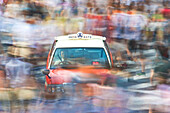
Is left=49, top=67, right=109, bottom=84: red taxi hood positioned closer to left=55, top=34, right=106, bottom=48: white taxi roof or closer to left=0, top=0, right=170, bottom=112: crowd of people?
left=55, top=34, right=106, bottom=48: white taxi roof

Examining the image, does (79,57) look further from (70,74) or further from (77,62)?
(70,74)

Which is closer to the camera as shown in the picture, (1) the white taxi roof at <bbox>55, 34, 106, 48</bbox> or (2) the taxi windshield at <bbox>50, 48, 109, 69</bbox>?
(2) the taxi windshield at <bbox>50, 48, 109, 69</bbox>

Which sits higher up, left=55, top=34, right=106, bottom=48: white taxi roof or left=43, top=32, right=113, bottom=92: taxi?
left=55, top=34, right=106, bottom=48: white taxi roof

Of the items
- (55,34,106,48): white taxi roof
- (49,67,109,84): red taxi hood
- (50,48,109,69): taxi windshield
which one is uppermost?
(55,34,106,48): white taxi roof

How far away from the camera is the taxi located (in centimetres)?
499

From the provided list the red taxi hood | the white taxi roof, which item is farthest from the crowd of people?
the red taxi hood

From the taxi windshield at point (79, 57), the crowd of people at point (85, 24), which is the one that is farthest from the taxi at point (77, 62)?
the crowd of people at point (85, 24)

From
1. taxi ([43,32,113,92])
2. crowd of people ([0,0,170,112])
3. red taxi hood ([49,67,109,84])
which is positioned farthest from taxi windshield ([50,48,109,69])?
crowd of people ([0,0,170,112])

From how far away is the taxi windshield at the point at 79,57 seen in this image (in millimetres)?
5539

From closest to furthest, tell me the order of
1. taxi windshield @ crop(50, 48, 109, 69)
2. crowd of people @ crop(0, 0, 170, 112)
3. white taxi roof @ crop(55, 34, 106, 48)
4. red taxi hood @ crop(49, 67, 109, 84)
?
1. red taxi hood @ crop(49, 67, 109, 84)
2. taxi windshield @ crop(50, 48, 109, 69)
3. white taxi roof @ crop(55, 34, 106, 48)
4. crowd of people @ crop(0, 0, 170, 112)

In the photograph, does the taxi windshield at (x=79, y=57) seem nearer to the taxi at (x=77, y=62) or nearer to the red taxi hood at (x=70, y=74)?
the taxi at (x=77, y=62)

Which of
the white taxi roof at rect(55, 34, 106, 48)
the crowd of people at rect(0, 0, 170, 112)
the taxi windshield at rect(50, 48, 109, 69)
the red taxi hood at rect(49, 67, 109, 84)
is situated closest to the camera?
the red taxi hood at rect(49, 67, 109, 84)

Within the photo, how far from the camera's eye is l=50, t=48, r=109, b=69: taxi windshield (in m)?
5.54

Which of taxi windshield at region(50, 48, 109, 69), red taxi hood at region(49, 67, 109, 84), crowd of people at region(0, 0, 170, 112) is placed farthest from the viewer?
crowd of people at region(0, 0, 170, 112)
